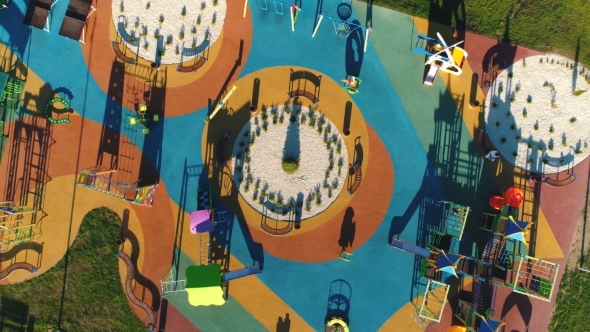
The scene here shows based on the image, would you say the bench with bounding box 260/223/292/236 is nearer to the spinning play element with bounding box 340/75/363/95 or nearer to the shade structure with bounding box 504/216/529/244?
the spinning play element with bounding box 340/75/363/95

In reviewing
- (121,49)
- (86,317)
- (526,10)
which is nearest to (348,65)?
(526,10)

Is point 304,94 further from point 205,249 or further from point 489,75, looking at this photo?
point 489,75

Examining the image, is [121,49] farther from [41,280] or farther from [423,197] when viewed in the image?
[423,197]

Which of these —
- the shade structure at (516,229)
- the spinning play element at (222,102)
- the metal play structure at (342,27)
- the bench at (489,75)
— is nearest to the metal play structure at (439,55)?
the bench at (489,75)

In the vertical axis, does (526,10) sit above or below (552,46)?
above

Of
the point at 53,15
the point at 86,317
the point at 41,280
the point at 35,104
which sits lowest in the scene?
the point at 86,317

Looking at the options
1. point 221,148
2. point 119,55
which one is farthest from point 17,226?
point 221,148

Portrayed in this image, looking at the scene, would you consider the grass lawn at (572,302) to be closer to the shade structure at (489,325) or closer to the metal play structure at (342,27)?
the shade structure at (489,325)
